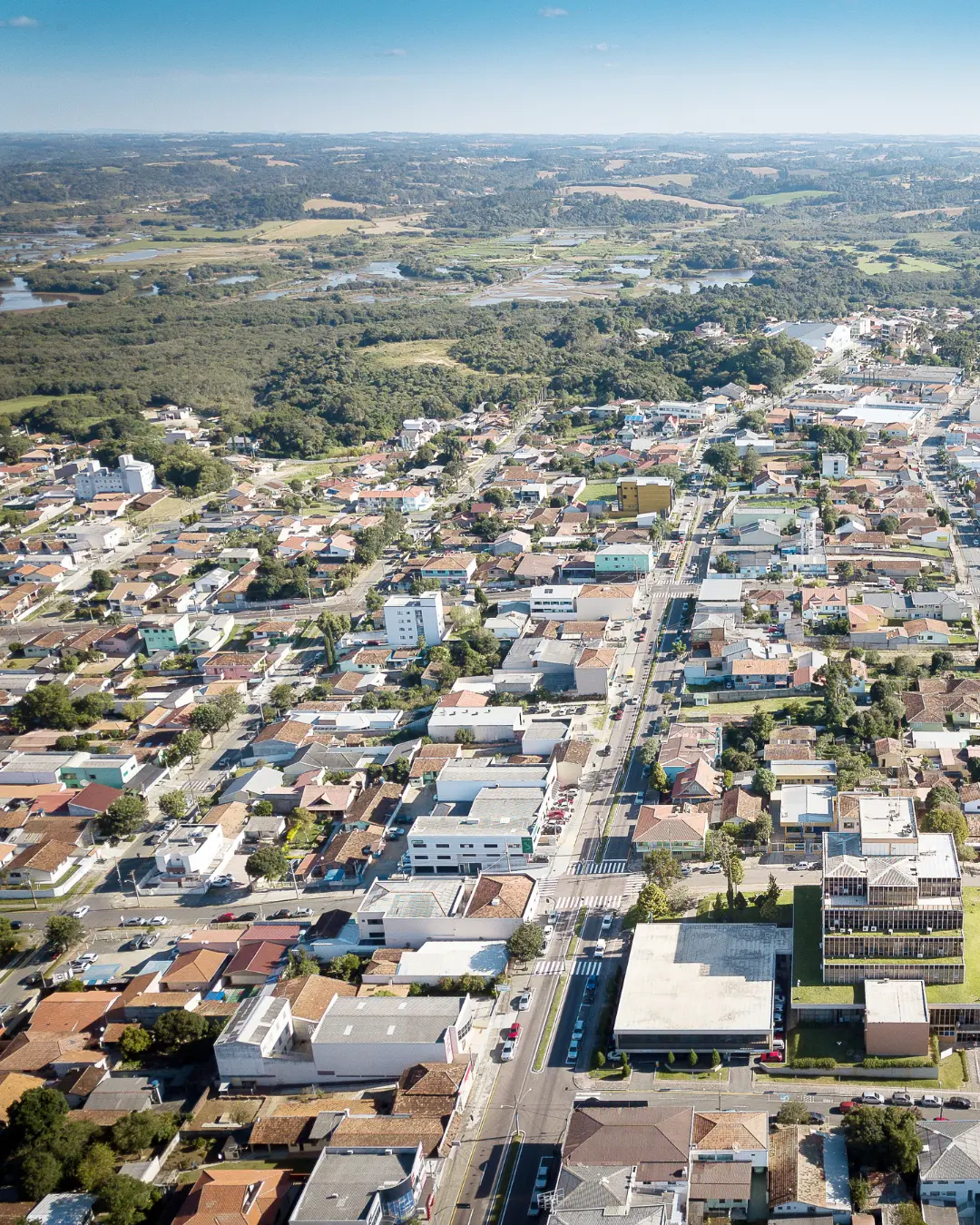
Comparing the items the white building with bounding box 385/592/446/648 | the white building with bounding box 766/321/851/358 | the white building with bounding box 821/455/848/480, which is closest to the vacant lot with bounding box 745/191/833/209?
the white building with bounding box 766/321/851/358

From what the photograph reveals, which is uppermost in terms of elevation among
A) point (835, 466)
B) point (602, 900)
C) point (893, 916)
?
point (835, 466)

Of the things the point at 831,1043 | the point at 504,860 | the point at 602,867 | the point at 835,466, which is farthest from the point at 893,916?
the point at 835,466

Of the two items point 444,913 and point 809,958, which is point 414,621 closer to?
point 444,913

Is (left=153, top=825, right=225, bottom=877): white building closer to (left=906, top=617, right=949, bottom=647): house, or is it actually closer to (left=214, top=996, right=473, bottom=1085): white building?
(left=214, top=996, right=473, bottom=1085): white building

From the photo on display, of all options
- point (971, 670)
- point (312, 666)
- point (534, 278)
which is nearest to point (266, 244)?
point (534, 278)

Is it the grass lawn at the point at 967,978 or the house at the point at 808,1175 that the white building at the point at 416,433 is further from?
the house at the point at 808,1175

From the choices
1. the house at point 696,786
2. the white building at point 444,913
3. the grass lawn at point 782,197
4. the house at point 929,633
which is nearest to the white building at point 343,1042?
the white building at point 444,913
